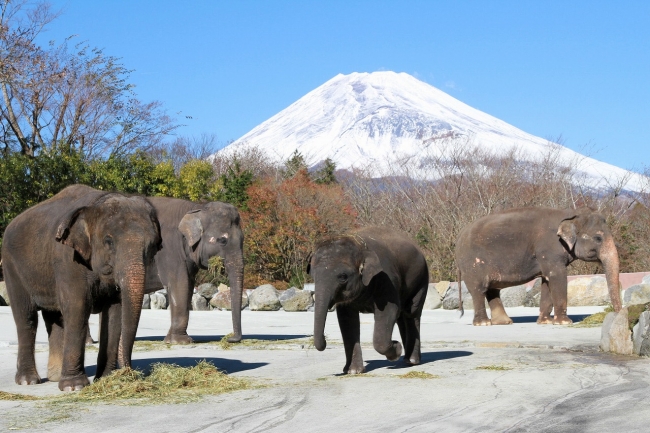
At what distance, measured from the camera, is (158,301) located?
29484mm

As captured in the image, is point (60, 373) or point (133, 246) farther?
point (60, 373)

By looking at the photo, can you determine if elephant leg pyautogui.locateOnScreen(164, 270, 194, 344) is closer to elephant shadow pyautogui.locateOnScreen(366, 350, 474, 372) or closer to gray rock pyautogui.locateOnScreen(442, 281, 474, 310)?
elephant shadow pyautogui.locateOnScreen(366, 350, 474, 372)

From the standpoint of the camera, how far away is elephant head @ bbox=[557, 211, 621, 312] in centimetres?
1995

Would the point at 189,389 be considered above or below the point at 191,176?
below

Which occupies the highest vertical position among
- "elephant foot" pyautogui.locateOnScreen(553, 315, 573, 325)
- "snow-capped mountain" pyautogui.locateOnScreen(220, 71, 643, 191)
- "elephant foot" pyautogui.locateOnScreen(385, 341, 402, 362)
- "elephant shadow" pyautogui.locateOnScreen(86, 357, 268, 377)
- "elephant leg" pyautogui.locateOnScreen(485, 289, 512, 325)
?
"snow-capped mountain" pyautogui.locateOnScreen(220, 71, 643, 191)

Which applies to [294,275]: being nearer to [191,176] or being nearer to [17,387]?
[191,176]

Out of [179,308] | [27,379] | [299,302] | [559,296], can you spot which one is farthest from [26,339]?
[299,302]

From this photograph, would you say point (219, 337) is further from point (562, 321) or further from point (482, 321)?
point (562, 321)

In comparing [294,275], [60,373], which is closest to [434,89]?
[294,275]

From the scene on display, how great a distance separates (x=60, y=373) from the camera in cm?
1062

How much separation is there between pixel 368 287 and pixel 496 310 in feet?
34.6

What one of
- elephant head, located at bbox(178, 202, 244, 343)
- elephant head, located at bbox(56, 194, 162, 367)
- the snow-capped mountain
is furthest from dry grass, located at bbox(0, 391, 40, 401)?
the snow-capped mountain

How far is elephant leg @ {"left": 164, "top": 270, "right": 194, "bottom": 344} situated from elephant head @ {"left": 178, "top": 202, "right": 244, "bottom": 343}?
400mm

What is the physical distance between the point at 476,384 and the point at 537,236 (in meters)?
10.9
